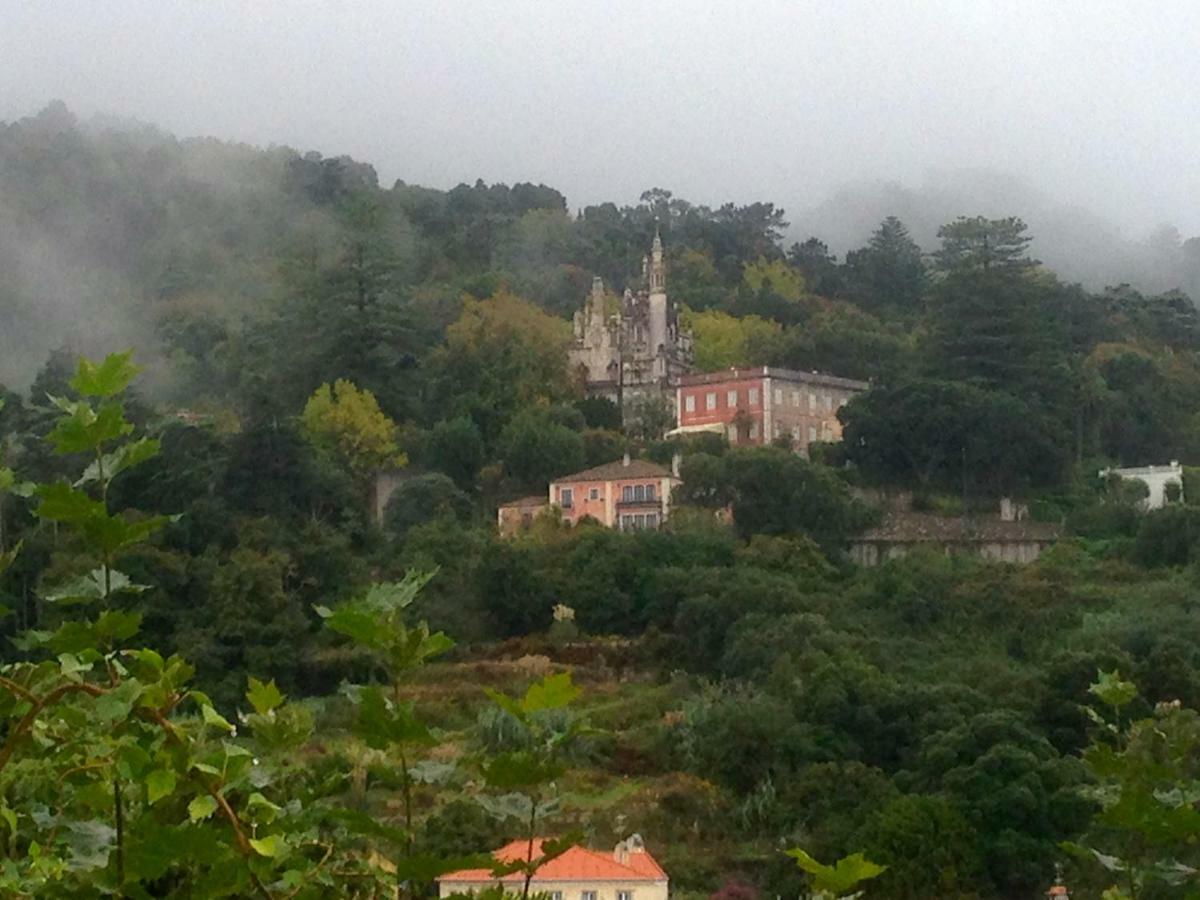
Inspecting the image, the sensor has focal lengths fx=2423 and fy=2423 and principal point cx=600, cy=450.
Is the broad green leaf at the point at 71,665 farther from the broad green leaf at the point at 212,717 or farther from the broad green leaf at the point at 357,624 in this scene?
the broad green leaf at the point at 357,624

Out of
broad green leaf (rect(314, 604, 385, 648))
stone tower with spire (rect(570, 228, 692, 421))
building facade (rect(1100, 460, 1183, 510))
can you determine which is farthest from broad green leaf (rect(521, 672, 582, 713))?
stone tower with spire (rect(570, 228, 692, 421))

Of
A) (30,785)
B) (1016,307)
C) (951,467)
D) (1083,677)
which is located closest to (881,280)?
(1016,307)

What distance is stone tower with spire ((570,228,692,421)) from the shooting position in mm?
58062

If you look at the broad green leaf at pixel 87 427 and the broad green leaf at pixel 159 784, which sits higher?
the broad green leaf at pixel 87 427

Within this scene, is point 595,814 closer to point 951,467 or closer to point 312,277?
point 951,467

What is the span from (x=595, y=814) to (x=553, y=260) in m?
49.7

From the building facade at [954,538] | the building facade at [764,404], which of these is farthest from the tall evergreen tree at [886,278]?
the building facade at [954,538]

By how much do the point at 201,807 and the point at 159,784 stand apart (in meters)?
0.11

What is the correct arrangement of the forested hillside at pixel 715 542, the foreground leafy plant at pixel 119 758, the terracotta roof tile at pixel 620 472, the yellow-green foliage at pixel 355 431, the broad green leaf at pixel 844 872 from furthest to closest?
the yellow-green foliage at pixel 355 431
the terracotta roof tile at pixel 620 472
the forested hillside at pixel 715 542
the broad green leaf at pixel 844 872
the foreground leafy plant at pixel 119 758

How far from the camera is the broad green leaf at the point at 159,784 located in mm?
3242

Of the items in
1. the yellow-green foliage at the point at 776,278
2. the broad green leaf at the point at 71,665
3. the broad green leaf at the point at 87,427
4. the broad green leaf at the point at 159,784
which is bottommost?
the broad green leaf at the point at 159,784

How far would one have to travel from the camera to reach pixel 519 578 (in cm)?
4341

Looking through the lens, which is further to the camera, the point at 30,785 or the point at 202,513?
the point at 202,513

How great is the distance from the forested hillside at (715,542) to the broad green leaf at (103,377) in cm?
1076
